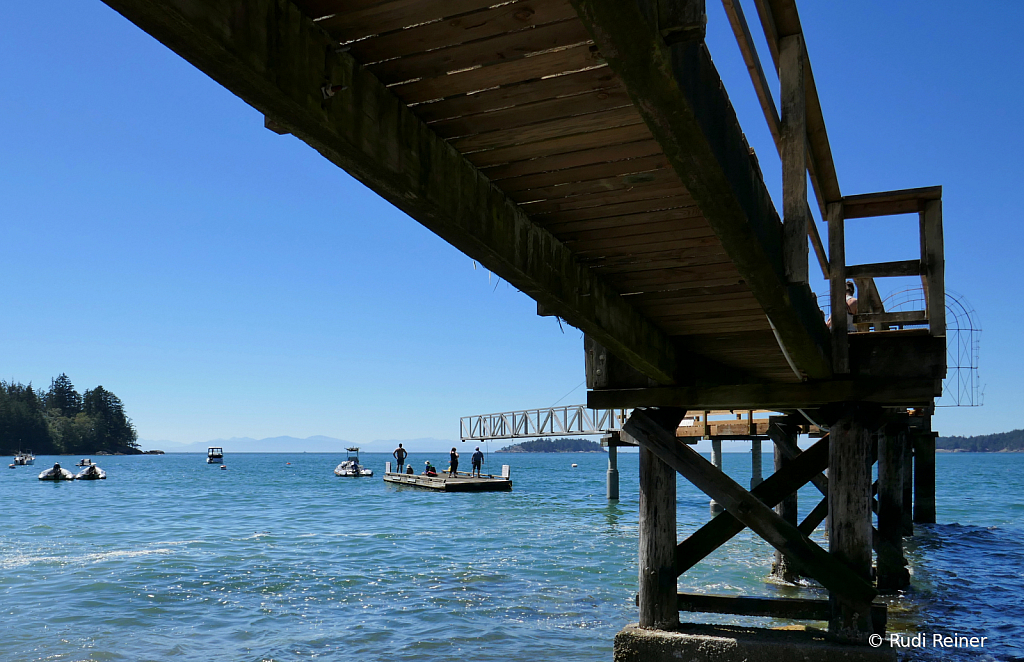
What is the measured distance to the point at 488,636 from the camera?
973 centimetres

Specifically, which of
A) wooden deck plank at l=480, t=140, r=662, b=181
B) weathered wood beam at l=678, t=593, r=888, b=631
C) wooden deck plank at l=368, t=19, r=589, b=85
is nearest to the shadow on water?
weathered wood beam at l=678, t=593, r=888, b=631

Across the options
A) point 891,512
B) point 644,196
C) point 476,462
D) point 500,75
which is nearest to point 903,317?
point 644,196

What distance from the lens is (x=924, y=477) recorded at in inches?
846

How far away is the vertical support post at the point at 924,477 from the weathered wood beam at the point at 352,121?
19.8m

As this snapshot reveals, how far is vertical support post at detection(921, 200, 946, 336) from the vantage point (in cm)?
559

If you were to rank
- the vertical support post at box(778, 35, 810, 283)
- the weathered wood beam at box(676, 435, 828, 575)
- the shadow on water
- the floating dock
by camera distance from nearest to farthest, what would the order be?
1. the vertical support post at box(778, 35, 810, 283)
2. the weathered wood beam at box(676, 435, 828, 575)
3. the shadow on water
4. the floating dock

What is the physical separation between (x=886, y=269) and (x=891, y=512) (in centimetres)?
700

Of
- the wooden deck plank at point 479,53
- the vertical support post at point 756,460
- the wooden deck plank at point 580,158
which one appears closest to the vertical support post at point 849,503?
the wooden deck plank at point 580,158

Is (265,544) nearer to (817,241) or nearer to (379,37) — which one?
(817,241)

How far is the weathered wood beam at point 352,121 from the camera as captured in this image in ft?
6.10

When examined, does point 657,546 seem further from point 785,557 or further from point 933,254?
point 785,557

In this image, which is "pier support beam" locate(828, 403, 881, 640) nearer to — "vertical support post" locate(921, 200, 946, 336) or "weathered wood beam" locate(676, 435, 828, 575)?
"weathered wood beam" locate(676, 435, 828, 575)

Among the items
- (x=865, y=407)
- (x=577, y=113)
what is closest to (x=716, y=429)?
(x=865, y=407)

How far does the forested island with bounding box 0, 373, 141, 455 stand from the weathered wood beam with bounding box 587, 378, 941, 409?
459 feet
